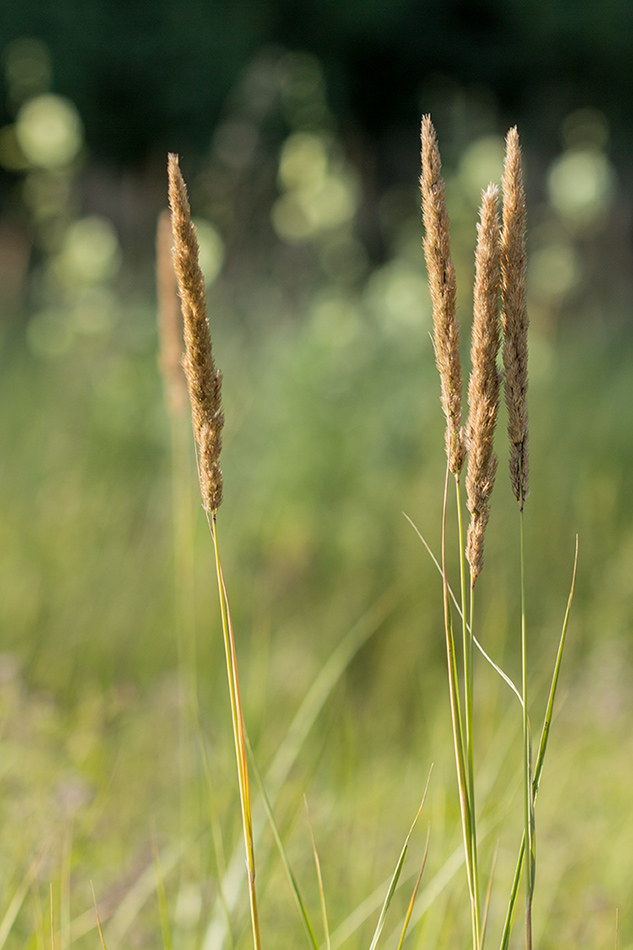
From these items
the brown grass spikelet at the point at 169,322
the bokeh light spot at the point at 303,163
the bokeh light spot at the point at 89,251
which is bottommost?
the brown grass spikelet at the point at 169,322

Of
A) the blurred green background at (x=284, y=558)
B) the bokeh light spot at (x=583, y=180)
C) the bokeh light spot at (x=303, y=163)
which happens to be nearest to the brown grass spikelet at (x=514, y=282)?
the blurred green background at (x=284, y=558)

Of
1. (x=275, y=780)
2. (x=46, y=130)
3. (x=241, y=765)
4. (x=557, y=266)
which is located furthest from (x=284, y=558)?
(x=241, y=765)

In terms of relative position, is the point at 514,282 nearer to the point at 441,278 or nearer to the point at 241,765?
the point at 441,278

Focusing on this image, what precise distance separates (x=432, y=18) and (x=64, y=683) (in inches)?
480

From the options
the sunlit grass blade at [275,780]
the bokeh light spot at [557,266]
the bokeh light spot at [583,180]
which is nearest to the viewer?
the sunlit grass blade at [275,780]

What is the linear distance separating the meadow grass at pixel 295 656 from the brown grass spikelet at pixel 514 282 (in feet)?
1.65

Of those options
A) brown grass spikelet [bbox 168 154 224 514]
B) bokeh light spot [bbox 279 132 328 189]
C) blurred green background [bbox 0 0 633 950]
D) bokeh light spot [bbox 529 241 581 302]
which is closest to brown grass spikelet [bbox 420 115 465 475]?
brown grass spikelet [bbox 168 154 224 514]

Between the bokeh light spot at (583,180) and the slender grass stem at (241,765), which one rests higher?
the bokeh light spot at (583,180)

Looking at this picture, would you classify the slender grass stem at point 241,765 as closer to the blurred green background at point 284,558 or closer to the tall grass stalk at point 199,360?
the tall grass stalk at point 199,360

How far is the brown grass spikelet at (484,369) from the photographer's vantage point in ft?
2.05

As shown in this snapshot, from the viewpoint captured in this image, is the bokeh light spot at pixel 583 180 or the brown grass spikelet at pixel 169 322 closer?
the brown grass spikelet at pixel 169 322

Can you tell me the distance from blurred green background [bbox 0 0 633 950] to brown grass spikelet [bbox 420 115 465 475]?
46 cm

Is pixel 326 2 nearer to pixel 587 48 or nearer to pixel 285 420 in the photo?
pixel 587 48

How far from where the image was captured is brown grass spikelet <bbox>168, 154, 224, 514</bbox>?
59 centimetres
